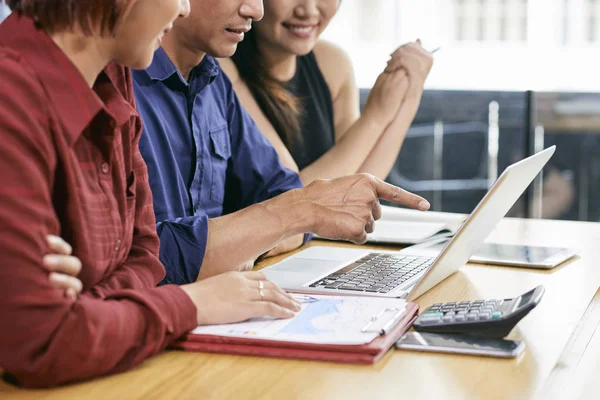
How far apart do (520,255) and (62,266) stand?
933mm

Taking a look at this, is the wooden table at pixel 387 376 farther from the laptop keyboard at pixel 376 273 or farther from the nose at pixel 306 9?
the nose at pixel 306 9

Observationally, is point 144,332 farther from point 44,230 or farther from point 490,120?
point 490,120

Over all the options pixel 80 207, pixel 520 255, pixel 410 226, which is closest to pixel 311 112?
pixel 410 226

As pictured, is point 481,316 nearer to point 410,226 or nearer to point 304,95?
point 410,226

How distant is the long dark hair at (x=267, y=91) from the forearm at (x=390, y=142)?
0.69ft

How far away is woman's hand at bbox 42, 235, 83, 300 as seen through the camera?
2.58 ft

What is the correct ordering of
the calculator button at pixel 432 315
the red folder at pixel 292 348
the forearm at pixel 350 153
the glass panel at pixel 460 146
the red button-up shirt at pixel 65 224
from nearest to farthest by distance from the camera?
the red button-up shirt at pixel 65 224 → the red folder at pixel 292 348 → the calculator button at pixel 432 315 → the forearm at pixel 350 153 → the glass panel at pixel 460 146

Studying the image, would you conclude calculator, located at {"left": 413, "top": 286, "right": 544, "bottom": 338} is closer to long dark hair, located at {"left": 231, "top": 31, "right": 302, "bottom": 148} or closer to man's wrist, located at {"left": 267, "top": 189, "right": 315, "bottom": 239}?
man's wrist, located at {"left": 267, "top": 189, "right": 315, "bottom": 239}

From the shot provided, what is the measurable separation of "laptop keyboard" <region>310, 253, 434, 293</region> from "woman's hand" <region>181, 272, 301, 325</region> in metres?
0.21

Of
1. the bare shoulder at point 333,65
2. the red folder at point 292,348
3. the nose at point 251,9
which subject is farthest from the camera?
the bare shoulder at point 333,65

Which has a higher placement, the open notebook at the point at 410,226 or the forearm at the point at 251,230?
the forearm at the point at 251,230

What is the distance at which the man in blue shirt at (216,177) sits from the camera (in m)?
1.31

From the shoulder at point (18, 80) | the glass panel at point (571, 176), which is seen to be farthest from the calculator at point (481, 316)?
the glass panel at point (571, 176)

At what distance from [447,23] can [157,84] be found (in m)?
3.33
